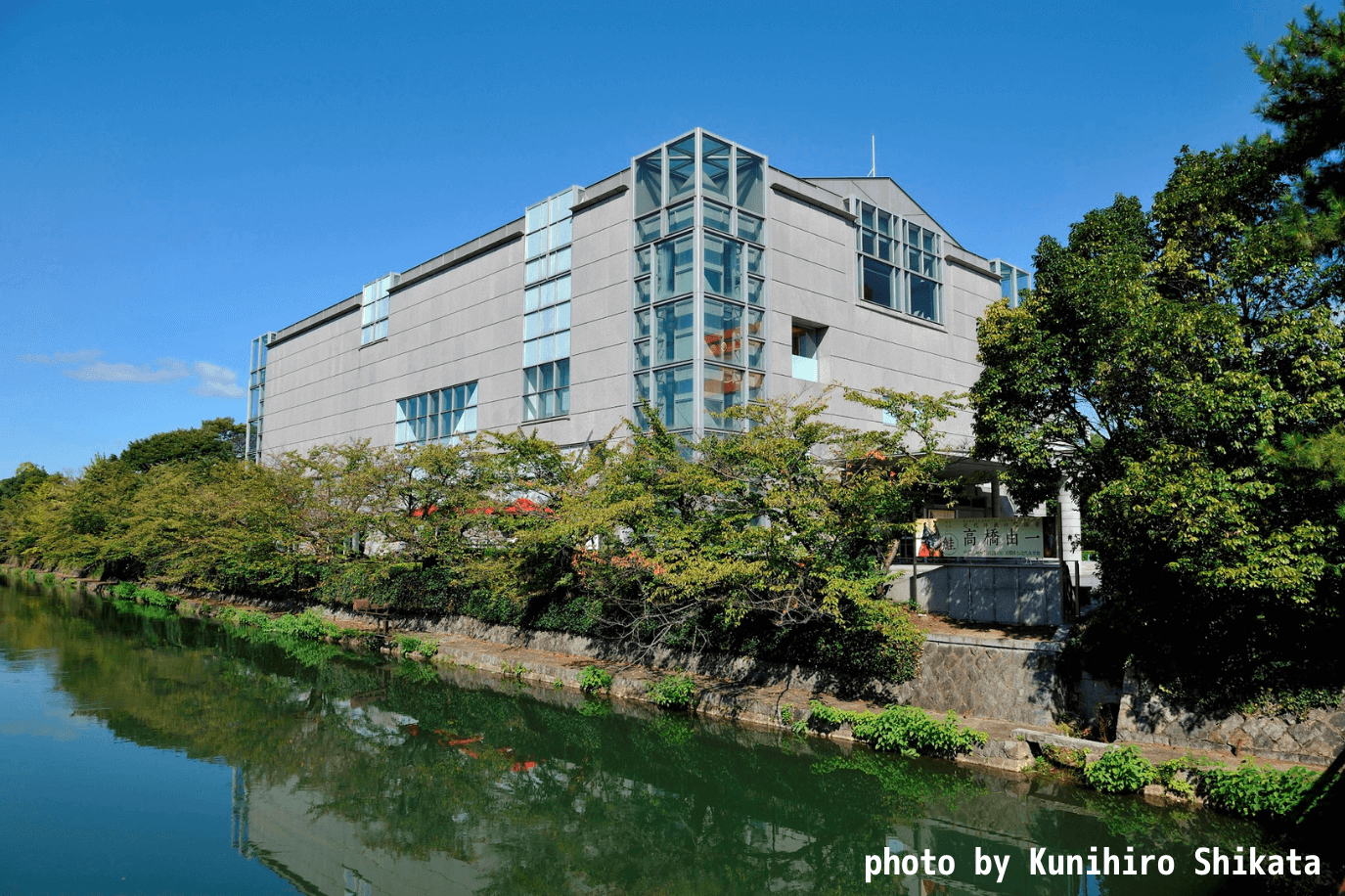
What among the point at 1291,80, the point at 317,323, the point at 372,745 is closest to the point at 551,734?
the point at 372,745

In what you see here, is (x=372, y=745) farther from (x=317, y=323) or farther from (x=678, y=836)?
(x=317, y=323)

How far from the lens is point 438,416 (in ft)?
97.1

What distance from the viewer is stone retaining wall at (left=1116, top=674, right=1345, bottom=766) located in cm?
911

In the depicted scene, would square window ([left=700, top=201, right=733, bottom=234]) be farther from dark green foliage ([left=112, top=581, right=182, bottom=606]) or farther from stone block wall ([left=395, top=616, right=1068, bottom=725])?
dark green foliage ([left=112, top=581, right=182, bottom=606])

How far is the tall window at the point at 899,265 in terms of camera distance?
25688 millimetres

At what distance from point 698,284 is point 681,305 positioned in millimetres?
857

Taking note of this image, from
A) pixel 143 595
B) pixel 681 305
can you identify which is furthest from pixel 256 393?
pixel 681 305

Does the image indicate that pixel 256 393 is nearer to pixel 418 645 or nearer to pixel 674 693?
pixel 418 645

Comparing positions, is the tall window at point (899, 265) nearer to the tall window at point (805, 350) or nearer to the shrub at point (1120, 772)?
the tall window at point (805, 350)

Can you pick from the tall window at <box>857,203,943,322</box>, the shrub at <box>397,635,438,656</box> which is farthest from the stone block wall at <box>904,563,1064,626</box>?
the tall window at <box>857,203,943,322</box>

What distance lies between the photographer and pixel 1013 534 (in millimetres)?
13984

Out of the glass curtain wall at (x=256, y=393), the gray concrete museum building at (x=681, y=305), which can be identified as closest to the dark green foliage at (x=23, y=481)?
the glass curtain wall at (x=256, y=393)

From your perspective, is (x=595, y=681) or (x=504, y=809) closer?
(x=504, y=809)

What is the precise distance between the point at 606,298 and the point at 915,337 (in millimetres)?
10606
